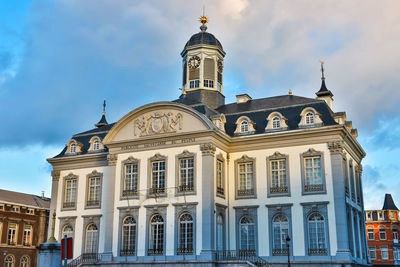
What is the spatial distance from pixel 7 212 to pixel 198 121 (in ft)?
84.9

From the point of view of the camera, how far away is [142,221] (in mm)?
32812

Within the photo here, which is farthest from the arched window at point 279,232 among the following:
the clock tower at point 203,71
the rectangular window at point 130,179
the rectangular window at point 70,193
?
the rectangular window at point 70,193

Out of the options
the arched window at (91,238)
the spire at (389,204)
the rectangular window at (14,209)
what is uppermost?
the spire at (389,204)

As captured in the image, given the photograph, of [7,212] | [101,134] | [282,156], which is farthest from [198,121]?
[7,212]

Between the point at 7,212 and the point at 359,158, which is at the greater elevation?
the point at 359,158

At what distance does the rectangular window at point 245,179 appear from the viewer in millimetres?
32750

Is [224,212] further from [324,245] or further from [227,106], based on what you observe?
[227,106]

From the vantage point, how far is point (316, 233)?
30062mm

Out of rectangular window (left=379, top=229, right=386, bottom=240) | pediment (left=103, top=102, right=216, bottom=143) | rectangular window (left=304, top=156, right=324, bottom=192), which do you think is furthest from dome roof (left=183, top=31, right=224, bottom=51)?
rectangular window (left=379, top=229, right=386, bottom=240)

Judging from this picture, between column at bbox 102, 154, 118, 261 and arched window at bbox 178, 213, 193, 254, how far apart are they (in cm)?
523

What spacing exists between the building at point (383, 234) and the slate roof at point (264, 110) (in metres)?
41.0

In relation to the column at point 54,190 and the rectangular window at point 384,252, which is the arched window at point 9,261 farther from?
the rectangular window at point 384,252

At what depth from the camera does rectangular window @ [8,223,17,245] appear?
48.1 meters

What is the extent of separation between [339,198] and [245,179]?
643 centimetres
